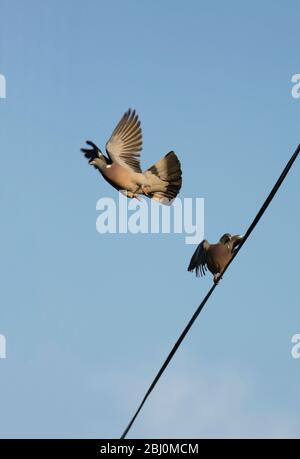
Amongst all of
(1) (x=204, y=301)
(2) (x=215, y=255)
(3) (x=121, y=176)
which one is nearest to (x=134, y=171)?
(3) (x=121, y=176)

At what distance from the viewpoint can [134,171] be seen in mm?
7773

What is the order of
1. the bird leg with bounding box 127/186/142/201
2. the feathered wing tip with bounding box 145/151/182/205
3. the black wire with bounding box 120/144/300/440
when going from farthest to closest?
the feathered wing tip with bounding box 145/151/182/205 < the bird leg with bounding box 127/186/142/201 < the black wire with bounding box 120/144/300/440

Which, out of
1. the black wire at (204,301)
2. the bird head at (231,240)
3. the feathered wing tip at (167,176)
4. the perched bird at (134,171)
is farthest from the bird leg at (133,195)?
the black wire at (204,301)

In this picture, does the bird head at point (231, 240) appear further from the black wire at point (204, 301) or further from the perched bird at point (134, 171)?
the black wire at point (204, 301)

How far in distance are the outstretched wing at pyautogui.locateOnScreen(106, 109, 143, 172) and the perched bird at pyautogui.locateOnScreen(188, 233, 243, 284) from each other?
113 cm

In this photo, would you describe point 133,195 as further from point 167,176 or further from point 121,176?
point 167,176

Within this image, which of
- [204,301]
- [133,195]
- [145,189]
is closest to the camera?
[204,301]

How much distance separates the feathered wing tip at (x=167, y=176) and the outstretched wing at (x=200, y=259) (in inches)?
30.6

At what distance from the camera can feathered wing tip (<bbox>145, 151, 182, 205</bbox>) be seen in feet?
24.9

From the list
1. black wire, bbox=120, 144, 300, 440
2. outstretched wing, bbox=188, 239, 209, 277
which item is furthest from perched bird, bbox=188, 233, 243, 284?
black wire, bbox=120, 144, 300, 440

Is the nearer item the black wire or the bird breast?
the black wire

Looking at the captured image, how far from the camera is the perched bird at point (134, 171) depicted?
757 centimetres

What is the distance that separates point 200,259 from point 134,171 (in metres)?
1.19

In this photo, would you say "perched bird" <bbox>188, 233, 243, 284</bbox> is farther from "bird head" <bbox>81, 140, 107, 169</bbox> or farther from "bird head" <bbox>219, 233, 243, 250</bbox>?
"bird head" <bbox>81, 140, 107, 169</bbox>
